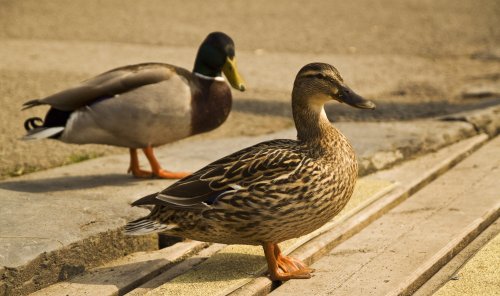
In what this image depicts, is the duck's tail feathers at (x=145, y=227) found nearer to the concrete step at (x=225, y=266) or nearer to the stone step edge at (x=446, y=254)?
the concrete step at (x=225, y=266)

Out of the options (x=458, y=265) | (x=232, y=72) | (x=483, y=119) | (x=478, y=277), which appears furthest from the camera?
(x=483, y=119)

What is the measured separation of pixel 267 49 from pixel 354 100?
7.19 metres

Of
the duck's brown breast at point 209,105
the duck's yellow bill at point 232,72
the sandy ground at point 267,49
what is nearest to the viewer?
the duck's brown breast at point 209,105

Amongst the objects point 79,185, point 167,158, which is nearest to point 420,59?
point 167,158

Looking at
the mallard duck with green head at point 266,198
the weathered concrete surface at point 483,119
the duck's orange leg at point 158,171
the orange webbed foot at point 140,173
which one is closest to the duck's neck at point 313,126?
the mallard duck with green head at point 266,198

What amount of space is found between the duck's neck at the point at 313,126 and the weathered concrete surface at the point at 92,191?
0.97 meters

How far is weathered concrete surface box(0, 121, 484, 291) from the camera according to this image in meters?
3.90

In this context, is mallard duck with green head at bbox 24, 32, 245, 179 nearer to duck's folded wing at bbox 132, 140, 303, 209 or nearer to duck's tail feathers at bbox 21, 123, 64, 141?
duck's tail feathers at bbox 21, 123, 64, 141

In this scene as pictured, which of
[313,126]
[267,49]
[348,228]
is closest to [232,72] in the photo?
[348,228]

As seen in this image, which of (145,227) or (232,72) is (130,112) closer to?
(232,72)

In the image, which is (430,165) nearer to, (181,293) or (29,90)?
(181,293)

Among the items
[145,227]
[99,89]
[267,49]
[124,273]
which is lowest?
[124,273]

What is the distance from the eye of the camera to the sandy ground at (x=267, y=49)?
25.9 ft

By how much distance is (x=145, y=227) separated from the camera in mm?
3898
